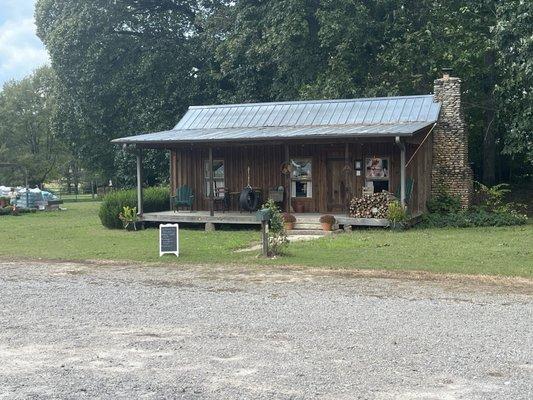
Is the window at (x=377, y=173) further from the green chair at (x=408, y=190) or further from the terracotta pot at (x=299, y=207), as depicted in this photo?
the terracotta pot at (x=299, y=207)

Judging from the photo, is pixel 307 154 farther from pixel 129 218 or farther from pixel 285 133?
pixel 129 218

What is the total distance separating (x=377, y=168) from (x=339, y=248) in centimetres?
660

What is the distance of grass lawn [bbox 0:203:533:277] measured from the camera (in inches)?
479

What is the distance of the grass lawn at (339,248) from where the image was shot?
39.9ft

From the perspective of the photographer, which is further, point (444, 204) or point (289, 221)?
point (444, 204)

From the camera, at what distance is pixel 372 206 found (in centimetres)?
1881

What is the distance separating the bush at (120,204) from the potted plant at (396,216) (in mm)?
8693

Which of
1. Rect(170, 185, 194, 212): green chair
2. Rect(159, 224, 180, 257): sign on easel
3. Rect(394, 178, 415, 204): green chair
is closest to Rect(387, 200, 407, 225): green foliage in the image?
Rect(394, 178, 415, 204): green chair

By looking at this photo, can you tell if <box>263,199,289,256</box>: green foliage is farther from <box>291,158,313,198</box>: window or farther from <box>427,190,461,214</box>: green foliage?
<box>427,190,461,214</box>: green foliage

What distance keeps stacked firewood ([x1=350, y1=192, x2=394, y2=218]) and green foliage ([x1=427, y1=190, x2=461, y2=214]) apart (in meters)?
3.34

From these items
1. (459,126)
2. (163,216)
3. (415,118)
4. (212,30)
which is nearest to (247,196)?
(163,216)

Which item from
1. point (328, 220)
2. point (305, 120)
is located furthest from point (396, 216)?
point (305, 120)

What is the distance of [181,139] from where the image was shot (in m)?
20.1

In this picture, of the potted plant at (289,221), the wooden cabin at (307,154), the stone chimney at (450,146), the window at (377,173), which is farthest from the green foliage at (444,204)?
the potted plant at (289,221)
